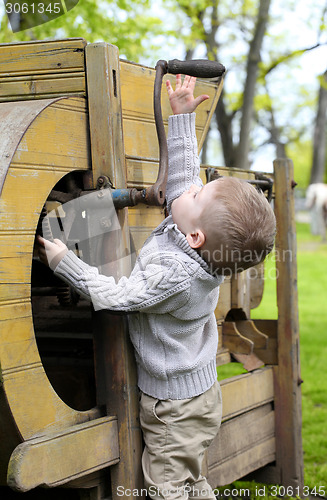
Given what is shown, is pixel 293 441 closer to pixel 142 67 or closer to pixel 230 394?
pixel 230 394

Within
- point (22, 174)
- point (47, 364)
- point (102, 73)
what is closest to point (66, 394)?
point (47, 364)

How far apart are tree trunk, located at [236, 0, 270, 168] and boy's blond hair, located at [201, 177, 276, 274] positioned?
5.52 metres

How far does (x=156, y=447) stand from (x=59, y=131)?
1.11 m

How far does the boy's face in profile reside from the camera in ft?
6.40

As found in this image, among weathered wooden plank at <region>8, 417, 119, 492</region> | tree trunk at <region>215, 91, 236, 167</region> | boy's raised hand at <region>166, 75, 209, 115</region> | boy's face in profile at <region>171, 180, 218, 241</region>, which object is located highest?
tree trunk at <region>215, 91, 236, 167</region>

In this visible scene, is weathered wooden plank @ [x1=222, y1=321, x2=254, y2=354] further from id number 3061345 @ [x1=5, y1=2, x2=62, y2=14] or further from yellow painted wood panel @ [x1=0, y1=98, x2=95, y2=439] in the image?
id number 3061345 @ [x1=5, y1=2, x2=62, y2=14]

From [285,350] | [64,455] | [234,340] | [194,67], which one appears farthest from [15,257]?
[285,350]

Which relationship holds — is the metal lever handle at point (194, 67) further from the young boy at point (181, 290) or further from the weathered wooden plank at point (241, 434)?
the weathered wooden plank at point (241, 434)

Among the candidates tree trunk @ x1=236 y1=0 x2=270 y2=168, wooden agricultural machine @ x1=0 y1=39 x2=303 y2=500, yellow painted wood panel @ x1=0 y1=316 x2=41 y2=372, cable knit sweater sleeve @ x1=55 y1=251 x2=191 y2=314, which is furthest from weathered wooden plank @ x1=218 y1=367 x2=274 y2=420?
tree trunk @ x1=236 y1=0 x2=270 y2=168

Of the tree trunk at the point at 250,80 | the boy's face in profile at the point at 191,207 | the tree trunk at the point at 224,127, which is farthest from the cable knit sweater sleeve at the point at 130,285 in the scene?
the tree trunk at the point at 224,127

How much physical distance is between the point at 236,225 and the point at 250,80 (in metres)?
5.79

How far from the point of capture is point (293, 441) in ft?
10.6

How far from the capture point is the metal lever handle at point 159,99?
2037mm

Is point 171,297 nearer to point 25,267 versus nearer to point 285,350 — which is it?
point 25,267
